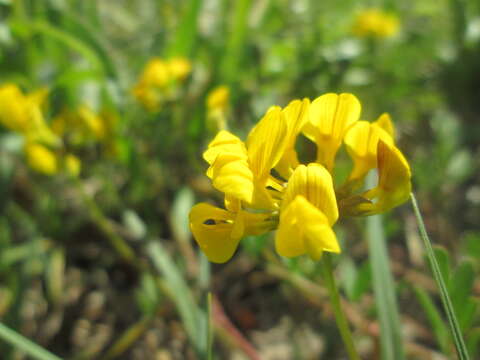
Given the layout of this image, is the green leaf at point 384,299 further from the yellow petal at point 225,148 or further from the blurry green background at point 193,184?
the yellow petal at point 225,148

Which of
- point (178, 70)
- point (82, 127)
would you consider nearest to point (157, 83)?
point (178, 70)

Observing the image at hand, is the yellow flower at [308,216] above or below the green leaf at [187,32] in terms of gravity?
below

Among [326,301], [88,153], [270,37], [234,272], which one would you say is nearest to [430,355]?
[326,301]

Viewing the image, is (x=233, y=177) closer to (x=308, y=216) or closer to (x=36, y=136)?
(x=308, y=216)

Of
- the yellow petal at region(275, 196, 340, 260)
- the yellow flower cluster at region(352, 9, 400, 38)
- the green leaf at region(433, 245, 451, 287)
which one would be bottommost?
the green leaf at region(433, 245, 451, 287)

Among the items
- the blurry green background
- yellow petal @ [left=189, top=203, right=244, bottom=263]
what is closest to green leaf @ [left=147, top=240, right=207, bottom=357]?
the blurry green background

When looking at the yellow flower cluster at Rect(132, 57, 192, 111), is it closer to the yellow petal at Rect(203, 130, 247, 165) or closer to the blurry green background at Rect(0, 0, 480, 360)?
the blurry green background at Rect(0, 0, 480, 360)

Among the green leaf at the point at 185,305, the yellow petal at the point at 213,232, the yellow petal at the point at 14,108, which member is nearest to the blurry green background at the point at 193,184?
the green leaf at the point at 185,305

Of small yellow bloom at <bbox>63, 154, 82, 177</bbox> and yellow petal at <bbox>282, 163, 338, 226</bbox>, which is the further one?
small yellow bloom at <bbox>63, 154, 82, 177</bbox>
